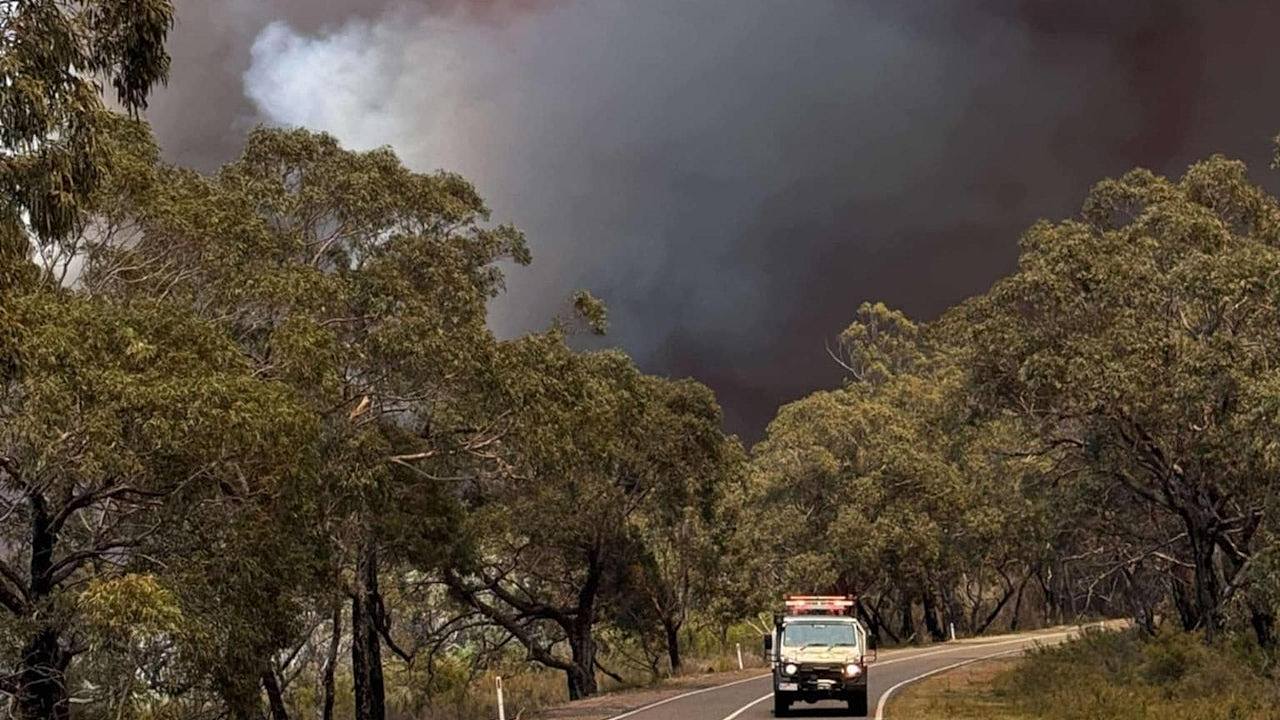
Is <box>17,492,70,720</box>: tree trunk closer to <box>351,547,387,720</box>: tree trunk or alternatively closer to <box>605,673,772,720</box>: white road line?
<box>351,547,387,720</box>: tree trunk

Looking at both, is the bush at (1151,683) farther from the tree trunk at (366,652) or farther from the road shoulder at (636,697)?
the tree trunk at (366,652)

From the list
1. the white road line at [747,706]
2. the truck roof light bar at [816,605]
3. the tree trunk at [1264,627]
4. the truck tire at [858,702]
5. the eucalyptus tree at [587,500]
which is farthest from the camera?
the tree trunk at [1264,627]

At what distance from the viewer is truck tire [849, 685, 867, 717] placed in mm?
22594

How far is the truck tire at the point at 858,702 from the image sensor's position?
22.6 meters

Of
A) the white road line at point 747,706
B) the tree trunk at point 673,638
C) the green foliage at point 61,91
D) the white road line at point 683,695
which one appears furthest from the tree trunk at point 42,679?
the tree trunk at point 673,638

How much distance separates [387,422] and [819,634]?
1000cm

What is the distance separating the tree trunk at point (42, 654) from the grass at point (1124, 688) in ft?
46.5

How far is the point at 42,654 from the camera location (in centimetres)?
1625

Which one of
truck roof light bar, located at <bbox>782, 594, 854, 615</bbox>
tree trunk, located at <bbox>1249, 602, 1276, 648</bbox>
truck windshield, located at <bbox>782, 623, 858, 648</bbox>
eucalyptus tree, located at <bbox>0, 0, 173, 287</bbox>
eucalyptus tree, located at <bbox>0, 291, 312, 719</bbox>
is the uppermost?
eucalyptus tree, located at <bbox>0, 0, 173, 287</bbox>

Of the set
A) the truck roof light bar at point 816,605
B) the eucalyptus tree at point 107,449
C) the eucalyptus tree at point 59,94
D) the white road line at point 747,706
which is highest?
the eucalyptus tree at point 59,94

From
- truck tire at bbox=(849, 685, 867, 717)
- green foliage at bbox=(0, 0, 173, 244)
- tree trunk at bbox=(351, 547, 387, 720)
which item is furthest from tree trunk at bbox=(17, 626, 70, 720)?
truck tire at bbox=(849, 685, 867, 717)

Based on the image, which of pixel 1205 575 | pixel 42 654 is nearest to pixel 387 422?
pixel 42 654

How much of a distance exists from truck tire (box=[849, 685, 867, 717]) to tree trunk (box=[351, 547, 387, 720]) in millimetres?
10994

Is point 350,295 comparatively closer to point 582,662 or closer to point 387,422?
point 387,422
